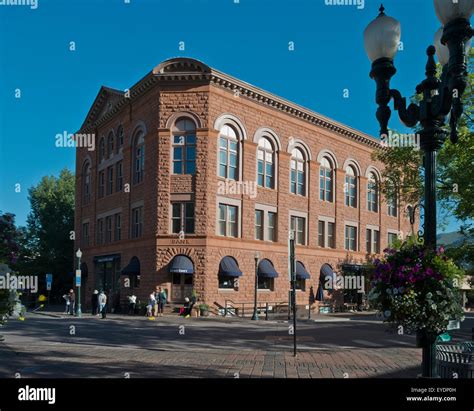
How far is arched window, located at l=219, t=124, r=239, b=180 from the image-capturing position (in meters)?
31.5

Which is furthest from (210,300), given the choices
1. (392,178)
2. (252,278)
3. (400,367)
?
(400,367)

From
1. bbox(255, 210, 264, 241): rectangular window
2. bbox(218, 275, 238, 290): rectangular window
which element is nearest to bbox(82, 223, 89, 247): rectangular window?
bbox(218, 275, 238, 290): rectangular window

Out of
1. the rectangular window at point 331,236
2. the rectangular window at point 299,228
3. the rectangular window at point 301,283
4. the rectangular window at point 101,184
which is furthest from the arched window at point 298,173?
the rectangular window at point 101,184

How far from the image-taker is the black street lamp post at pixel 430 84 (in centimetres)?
535

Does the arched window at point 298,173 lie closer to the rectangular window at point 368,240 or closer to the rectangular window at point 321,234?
the rectangular window at point 321,234

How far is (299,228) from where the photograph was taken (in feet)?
121

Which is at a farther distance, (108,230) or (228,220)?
(108,230)

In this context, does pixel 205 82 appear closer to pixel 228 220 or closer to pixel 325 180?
pixel 228 220

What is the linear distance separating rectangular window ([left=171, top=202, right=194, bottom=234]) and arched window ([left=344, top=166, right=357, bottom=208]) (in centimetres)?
1697

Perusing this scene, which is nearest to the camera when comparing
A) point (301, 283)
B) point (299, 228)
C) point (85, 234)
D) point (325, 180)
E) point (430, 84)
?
point (430, 84)

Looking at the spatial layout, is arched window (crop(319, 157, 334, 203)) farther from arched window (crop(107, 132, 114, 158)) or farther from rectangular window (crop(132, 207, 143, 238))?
arched window (crop(107, 132, 114, 158))

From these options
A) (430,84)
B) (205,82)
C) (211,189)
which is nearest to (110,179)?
(211,189)

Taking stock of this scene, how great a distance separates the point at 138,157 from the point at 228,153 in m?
6.89

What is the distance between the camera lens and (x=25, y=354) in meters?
12.0
